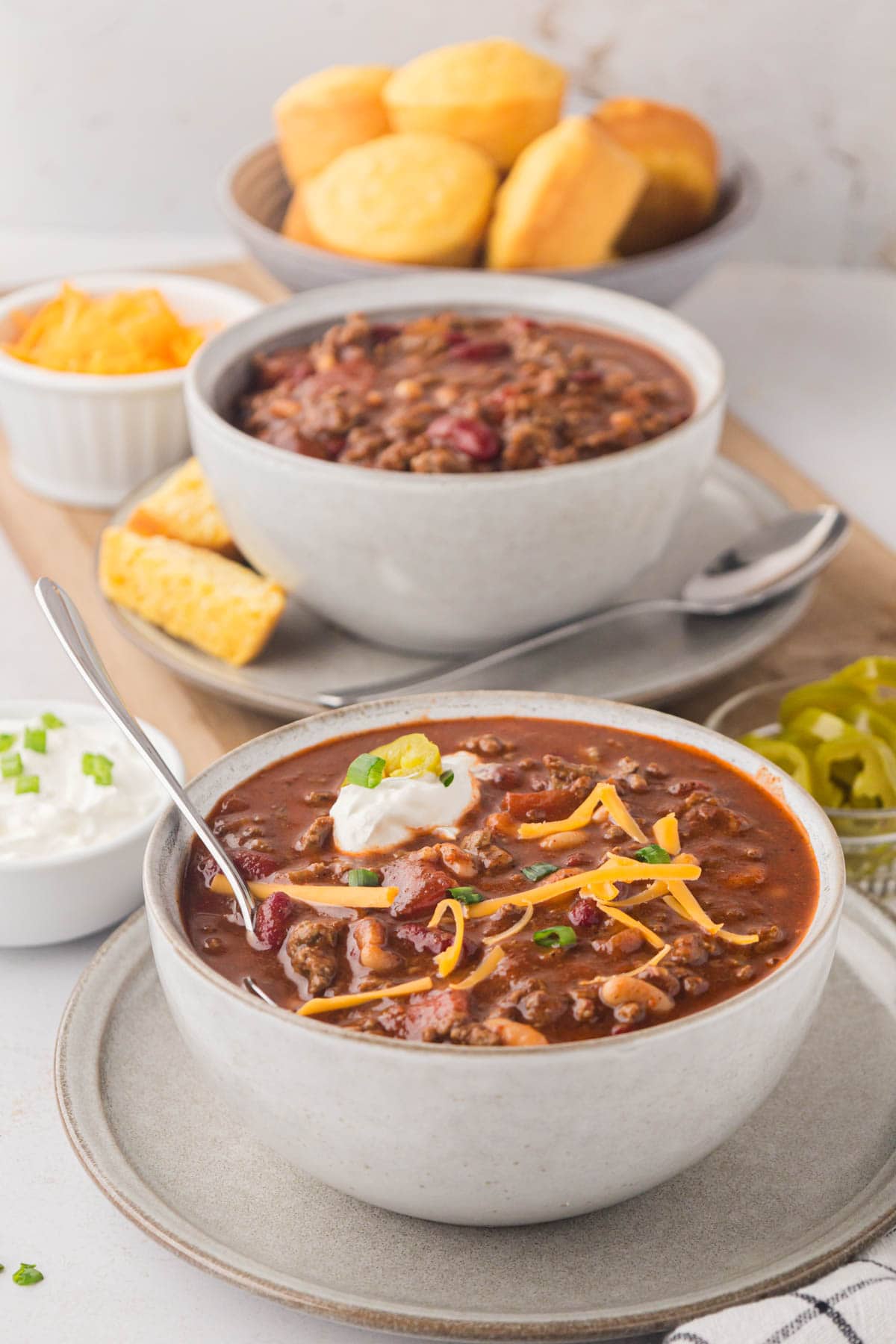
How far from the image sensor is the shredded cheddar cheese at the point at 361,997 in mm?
1619

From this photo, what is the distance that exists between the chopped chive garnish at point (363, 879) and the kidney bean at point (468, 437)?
1125mm

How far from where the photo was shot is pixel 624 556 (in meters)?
2.83

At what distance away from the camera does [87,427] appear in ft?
11.8

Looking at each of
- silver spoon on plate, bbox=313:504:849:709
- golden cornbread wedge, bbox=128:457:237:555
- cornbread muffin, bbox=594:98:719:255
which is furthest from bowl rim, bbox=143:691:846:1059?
cornbread muffin, bbox=594:98:719:255

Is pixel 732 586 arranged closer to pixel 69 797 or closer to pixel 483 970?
pixel 69 797

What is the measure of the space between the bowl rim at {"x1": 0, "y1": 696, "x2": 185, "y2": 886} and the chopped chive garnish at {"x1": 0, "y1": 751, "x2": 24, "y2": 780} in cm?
16

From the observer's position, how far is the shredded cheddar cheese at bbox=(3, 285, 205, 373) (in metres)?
3.69

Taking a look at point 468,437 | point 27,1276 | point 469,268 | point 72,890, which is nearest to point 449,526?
point 468,437

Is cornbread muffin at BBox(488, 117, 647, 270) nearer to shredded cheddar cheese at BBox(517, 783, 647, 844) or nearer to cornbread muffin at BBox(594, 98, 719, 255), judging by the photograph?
cornbread muffin at BBox(594, 98, 719, 255)

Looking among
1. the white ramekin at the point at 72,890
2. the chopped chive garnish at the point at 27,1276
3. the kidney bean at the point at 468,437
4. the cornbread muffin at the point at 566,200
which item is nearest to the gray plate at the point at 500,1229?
the chopped chive garnish at the point at 27,1276

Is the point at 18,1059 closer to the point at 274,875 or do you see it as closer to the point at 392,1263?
the point at 274,875

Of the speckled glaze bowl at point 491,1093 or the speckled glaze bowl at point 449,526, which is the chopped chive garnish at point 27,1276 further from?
the speckled glaze bowl at point 449,526

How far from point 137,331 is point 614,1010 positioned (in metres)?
2.56

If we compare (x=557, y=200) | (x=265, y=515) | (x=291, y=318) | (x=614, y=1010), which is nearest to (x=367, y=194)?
(x=557, y=200)
